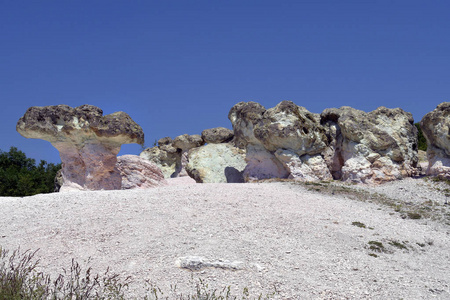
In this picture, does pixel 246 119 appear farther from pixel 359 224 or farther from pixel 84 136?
pixel 359 224

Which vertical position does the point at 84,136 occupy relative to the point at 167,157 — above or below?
below

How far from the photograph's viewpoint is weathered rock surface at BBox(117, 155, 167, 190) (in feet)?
60.7

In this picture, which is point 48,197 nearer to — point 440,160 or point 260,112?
point 260,112

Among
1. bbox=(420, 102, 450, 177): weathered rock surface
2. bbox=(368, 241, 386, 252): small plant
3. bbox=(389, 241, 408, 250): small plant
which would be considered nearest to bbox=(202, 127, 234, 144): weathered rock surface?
bbox=(420, 102, 450, 177): weathered rock surface

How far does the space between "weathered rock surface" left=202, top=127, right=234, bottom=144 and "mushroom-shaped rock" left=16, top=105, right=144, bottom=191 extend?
1150 centimetres

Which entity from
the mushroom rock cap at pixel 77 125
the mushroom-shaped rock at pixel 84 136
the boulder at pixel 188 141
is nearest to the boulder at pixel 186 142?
the boulder at pixel 188 141

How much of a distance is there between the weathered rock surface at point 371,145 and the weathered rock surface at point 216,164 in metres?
5.34

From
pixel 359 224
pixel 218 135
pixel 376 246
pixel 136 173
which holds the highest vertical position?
pixel 218 135

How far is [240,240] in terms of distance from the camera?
8367 mm

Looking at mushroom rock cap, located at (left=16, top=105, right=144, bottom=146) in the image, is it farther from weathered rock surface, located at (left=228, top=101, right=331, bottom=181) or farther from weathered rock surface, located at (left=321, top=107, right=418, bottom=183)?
weathered rock surface, located at (left=321, top=107, right=418, bottom=183)

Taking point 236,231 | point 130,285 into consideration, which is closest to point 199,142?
point 236,231

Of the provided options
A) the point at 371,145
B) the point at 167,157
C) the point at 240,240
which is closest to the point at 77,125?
the point at 240,240

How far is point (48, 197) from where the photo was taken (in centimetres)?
1186

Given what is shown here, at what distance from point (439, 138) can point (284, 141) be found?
587 centimetres
